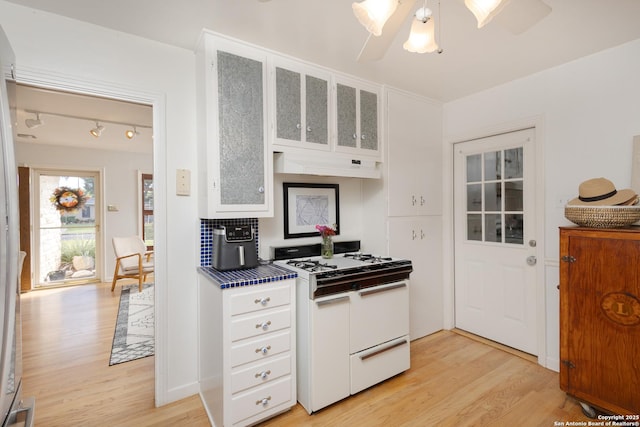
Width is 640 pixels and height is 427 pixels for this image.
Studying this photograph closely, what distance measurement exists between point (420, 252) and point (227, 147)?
2.03 m

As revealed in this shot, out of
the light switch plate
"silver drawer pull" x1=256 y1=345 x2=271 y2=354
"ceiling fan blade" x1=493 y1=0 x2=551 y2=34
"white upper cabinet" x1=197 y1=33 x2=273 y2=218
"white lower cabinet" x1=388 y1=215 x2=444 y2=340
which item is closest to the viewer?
"ceiling fan blade" x1=493 y1=0 x2=551 y2=34

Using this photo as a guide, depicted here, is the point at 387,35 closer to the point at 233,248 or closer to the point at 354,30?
the point at 354,30

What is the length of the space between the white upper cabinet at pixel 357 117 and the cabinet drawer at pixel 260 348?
4.69 ft

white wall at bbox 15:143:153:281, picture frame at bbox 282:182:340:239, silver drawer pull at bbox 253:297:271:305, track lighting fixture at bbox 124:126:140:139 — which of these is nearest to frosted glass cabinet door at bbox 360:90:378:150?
picture frame at bbox 282:182:340:239

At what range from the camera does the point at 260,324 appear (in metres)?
1.83

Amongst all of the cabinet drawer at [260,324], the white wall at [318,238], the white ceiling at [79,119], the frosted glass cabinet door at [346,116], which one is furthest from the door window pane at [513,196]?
the white ceiling at [79,119]

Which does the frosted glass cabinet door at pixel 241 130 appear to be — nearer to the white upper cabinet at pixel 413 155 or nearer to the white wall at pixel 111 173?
the white upper cabinet at pixel 413 155

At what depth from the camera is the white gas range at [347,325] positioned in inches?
77.0

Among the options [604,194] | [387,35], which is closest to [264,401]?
[387,35]

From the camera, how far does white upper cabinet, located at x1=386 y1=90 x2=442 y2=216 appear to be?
2822 mm

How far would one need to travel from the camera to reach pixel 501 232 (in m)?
2.87

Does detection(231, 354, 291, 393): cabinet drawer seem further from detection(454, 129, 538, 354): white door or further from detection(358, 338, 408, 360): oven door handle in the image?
detection(454, 129, 538, 354): white door

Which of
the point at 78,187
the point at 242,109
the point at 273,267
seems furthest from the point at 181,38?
the point at 78,187

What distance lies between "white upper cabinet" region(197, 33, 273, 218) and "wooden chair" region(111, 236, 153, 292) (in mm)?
3439
